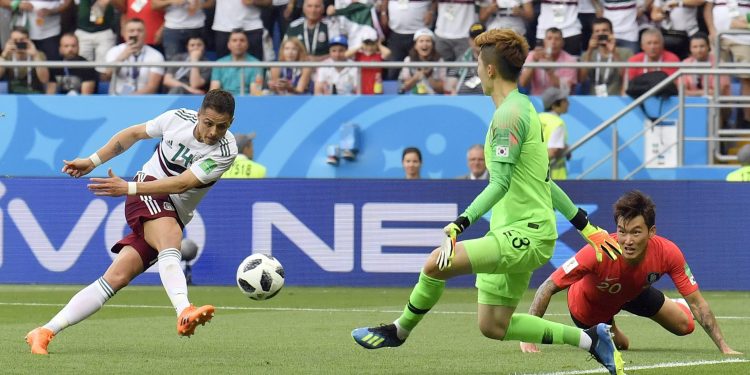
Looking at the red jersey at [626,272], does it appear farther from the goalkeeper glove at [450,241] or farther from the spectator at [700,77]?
the spectator at [700,77]

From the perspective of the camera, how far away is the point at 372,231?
16.8m

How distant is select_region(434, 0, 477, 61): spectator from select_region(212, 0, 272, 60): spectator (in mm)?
2551

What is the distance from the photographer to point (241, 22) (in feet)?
64.7

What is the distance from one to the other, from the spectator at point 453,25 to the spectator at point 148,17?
406 centimetres

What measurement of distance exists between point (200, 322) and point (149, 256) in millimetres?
1007

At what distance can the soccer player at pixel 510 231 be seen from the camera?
7.68m

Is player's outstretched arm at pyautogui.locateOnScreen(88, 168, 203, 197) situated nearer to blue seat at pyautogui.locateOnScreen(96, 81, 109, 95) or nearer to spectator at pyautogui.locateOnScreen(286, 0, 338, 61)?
spectator at pyautogui.locateOnScreen(286, 0, 338, 61)

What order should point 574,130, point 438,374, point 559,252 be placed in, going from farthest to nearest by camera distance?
1. point 574,130
2. point 559,252
3. point 438,374

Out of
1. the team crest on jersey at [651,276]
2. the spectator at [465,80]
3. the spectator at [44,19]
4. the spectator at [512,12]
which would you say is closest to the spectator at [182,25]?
the spectator at [44,19]

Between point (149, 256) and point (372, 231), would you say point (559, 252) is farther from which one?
point (149, 256)

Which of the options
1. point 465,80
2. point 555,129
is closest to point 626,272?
point 555,129

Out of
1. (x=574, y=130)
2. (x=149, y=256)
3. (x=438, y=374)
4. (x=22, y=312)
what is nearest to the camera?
(x=438, y=374)

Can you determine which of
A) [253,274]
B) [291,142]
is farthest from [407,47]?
[253,274]

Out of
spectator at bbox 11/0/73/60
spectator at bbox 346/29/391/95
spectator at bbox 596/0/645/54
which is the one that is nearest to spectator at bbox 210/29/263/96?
spectator at bbox 346/29/391/95
